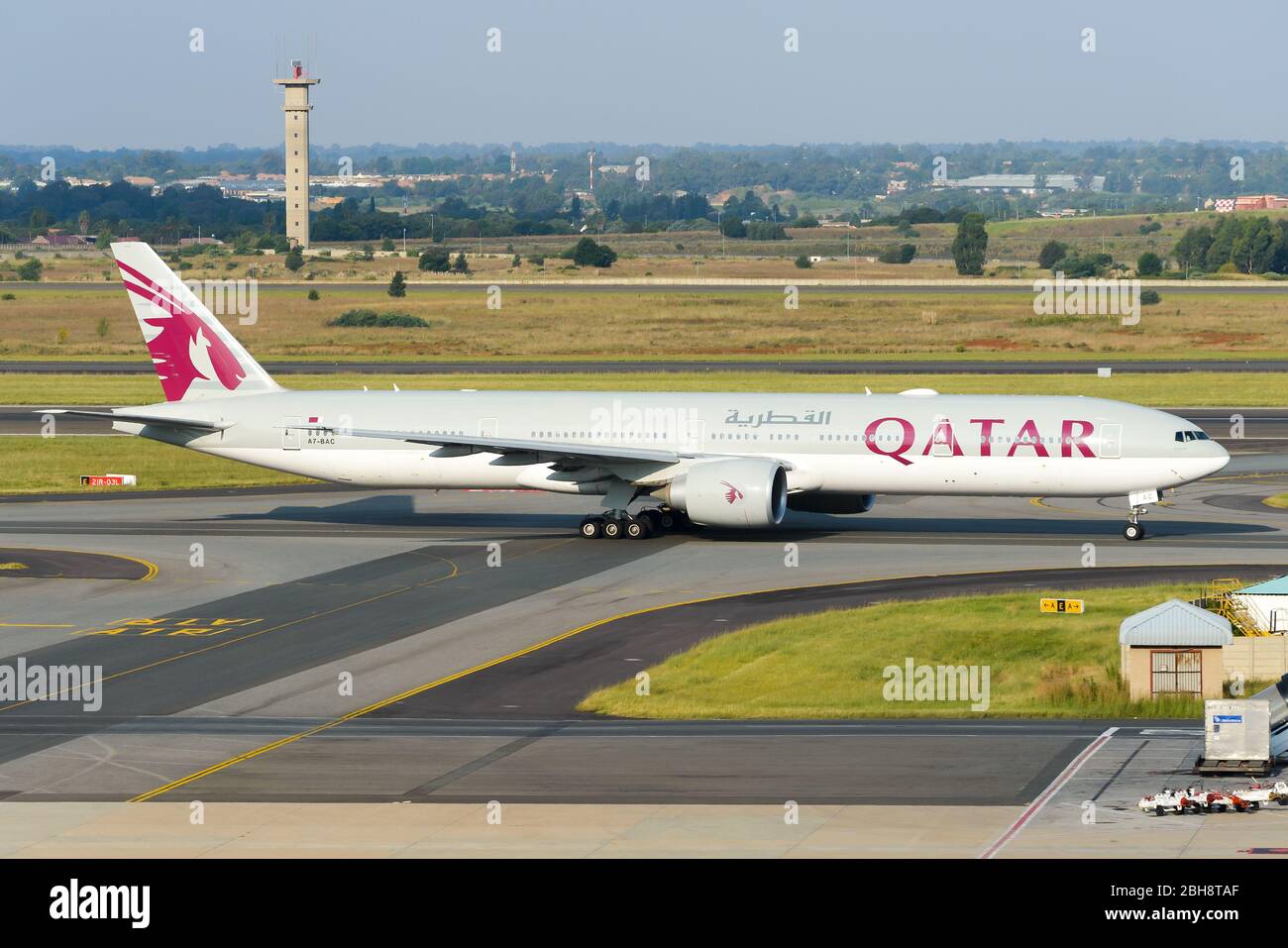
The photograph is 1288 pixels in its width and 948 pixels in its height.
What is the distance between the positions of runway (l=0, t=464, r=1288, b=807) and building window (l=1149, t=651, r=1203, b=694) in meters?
3.04

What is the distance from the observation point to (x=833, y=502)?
5731cm

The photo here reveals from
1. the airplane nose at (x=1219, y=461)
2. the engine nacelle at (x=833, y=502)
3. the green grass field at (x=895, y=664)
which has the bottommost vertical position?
the green grass field at (x=895, y=664)

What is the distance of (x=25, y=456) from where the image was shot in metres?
75.7

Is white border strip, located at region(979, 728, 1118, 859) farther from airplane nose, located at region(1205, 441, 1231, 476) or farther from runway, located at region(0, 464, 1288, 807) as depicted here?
airplane nose, located at region(1205, 441, 1231, 476)

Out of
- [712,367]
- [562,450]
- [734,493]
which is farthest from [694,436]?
[712,367]

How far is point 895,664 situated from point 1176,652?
6.30 m

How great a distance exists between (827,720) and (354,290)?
156696 mm

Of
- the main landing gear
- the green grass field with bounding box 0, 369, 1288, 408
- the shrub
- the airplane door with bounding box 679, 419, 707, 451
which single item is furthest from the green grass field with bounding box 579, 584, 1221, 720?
the shrub

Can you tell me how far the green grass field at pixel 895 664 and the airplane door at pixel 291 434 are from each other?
21.6 meters

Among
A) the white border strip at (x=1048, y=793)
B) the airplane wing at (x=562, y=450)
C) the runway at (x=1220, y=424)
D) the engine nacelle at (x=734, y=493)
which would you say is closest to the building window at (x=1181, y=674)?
the white border strip at (x=1048, y=793)

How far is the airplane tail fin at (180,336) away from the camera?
59.2 metres

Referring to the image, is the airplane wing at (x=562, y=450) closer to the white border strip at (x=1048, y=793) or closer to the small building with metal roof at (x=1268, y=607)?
the small building with metal roof at (x=1268, y=607)

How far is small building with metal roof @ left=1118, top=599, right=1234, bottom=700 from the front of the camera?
120 feet

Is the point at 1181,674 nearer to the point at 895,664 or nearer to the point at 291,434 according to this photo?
Answer: the point at 895,664
